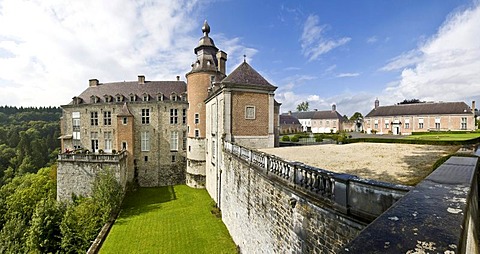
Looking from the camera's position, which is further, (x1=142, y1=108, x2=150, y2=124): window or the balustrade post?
(x1=142, y1=108, x2=150, y2=124): window

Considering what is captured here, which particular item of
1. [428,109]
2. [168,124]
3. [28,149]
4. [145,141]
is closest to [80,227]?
[145,141]

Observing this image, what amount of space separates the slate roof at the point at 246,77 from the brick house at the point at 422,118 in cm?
3798

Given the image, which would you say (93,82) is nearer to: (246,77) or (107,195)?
(107,195)

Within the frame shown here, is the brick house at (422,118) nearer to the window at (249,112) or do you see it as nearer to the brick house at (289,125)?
the brick house at (289,125)

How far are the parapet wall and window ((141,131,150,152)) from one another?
17.7 metres

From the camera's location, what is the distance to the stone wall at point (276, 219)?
436 cm

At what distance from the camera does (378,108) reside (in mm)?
48750

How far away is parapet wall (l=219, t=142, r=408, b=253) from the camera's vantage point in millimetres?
3682

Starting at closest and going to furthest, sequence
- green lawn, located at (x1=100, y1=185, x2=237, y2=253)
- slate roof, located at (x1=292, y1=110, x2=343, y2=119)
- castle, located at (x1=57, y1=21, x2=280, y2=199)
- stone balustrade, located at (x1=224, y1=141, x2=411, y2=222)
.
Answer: stone balustrade, located at (x1=224, y1=141, x2=411, y2=222)
green lawn, located at (x1=100, y1=185, x2=237, y2=253)
castle, located at (x1=57, y1=21, x2=280, y2=199)
slate roof, located at (x1=292, y1=110, x2=343, y2=119)

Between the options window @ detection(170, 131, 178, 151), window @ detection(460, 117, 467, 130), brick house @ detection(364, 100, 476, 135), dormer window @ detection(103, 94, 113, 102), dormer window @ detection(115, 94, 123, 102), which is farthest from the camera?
brick house @ detection(364, 100, 476, 135)

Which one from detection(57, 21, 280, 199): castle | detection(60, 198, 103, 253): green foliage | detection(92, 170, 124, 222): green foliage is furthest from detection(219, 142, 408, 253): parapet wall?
detection(92, 170, 124, 222): green foliage

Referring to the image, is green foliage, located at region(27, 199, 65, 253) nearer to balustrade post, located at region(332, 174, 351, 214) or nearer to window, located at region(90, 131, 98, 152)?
window, located at region(90, 131, 98, 152)

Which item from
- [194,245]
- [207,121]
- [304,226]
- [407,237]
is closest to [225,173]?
[194,245]

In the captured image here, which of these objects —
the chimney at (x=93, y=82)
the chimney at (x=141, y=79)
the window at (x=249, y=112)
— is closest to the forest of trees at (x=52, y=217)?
the chimney at (x=93, y=82)
